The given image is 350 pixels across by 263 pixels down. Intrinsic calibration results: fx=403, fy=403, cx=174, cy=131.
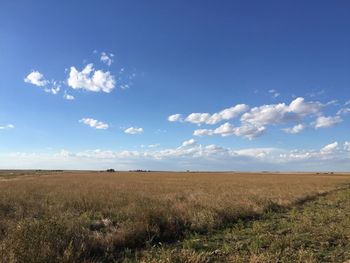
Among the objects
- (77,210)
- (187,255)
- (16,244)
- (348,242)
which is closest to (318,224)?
(348,242)

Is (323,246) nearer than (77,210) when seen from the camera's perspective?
Yes

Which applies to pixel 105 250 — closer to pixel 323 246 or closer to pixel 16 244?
pixel 16 244

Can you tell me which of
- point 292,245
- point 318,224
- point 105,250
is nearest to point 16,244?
point 105,250

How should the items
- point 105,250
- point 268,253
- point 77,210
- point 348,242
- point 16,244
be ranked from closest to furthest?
point 16,244
point 268,253
point 105,250
point 348,242
point 77,210

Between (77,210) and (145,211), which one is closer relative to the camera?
(145,211)

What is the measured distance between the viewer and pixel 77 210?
1669 centimetres

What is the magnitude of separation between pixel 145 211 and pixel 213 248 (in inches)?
150

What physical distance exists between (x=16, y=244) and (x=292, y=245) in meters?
6.58

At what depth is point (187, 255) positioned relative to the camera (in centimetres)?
892

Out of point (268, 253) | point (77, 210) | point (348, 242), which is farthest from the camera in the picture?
point (77, 210)

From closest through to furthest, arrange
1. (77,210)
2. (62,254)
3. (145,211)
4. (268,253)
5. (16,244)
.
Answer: (16,244)
(62,254)
(268,253)
(145,211)
(77,210)

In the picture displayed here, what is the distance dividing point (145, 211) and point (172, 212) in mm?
1519

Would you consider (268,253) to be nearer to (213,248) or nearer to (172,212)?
(213,248)

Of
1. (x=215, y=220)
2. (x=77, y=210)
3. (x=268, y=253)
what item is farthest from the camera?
(x=77, y=210)
